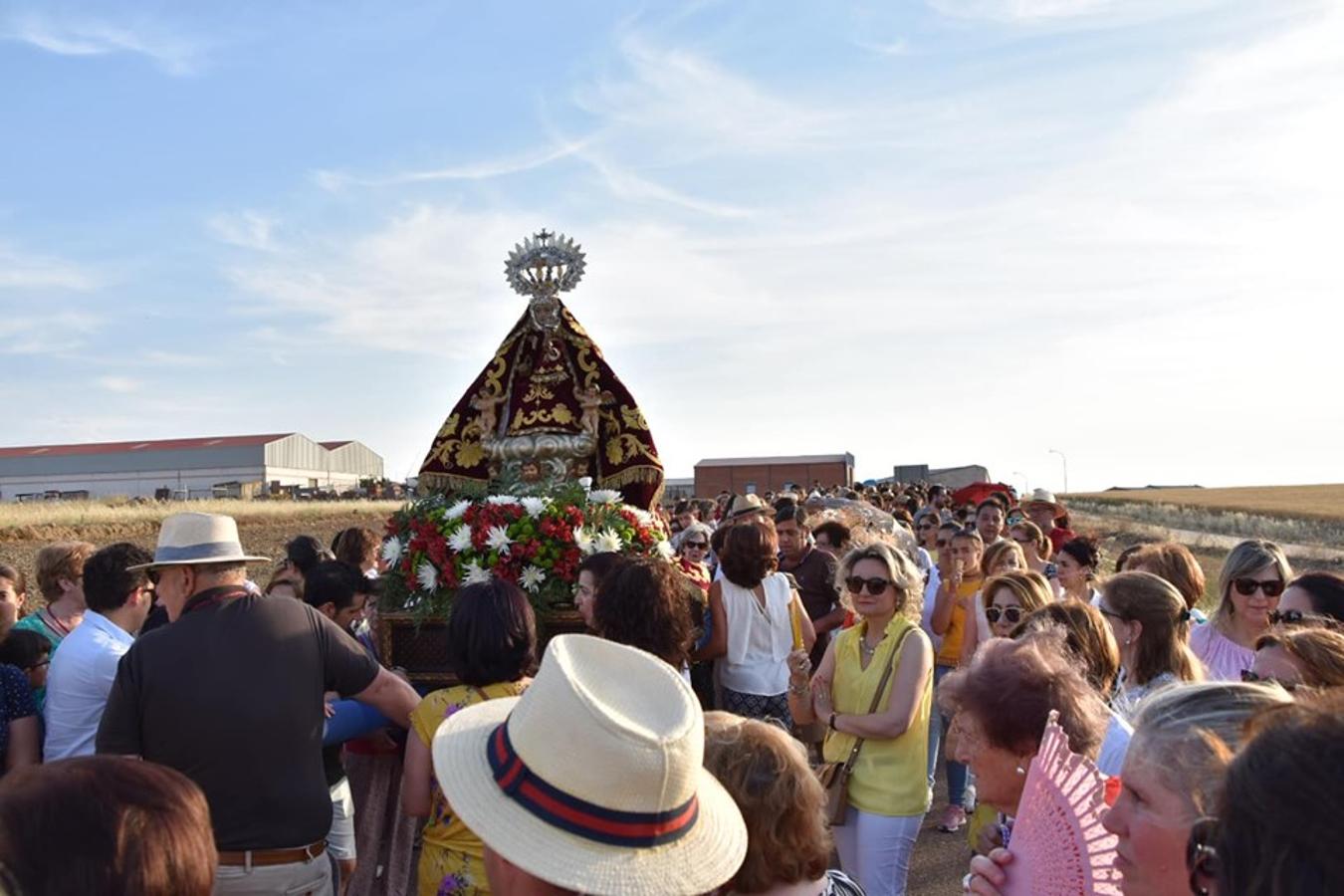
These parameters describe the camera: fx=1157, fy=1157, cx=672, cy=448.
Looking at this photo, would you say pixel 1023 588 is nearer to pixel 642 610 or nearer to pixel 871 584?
pixel 871 584

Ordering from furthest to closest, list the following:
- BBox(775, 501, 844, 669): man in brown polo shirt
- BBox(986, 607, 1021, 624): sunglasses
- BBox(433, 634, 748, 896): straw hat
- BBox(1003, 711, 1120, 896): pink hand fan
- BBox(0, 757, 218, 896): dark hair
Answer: BBox(775, 501, 844, 669): man in brown polo shirt < BBox(986, 607, 1021, 624): sunglasses < BBox(1003, 711, 1120, 896): pink hand fan < BBox(433, 634, 748, 896): straw hat < BBox(0, 757, 218, 896): dark hair

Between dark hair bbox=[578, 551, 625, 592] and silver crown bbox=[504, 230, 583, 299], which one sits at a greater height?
silver crown bbox=[504, 230, 583, 299]

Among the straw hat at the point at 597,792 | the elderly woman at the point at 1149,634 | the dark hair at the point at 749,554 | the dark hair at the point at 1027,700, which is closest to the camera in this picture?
the straw hat at the point at 597,792

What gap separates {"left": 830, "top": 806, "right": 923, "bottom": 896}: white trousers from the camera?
4.77m

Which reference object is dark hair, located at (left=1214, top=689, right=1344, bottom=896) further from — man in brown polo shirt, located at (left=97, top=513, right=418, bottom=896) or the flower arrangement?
the flower arrangement

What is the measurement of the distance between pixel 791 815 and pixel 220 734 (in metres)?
1.96

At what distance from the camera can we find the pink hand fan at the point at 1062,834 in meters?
2.32

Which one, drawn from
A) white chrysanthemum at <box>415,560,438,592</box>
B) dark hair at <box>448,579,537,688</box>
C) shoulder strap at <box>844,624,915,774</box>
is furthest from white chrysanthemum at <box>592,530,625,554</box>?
dark hair at <box>448,579,537,688</box>

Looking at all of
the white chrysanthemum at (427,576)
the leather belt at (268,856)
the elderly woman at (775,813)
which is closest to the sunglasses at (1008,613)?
the white chrysanthemum at (427,576)

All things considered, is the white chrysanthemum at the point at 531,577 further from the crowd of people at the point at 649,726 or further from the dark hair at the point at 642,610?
the dark hair at the point at 642,610

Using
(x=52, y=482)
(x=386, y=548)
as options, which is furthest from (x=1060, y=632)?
(x=52, y=482)

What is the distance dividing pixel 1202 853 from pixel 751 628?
4.75m

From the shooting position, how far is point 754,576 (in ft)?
21.2

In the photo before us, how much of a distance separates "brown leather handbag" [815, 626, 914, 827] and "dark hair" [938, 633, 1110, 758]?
4.92 feet
